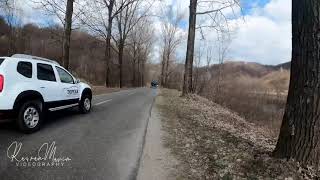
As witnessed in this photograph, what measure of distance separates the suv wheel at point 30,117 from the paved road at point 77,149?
0.67ft

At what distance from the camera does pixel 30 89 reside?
8.70 meters

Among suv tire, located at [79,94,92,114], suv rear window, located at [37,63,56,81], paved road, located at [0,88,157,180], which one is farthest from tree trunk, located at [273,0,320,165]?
suv tire, located at [79,94,92,114]

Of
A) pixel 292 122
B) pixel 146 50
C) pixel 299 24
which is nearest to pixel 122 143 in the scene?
pixel 292 122

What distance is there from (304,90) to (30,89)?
632 centimetres

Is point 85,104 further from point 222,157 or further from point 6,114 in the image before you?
point 222,157

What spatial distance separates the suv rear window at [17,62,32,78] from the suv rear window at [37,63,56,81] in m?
0.39

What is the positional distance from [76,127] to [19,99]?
A: 2.00 metres

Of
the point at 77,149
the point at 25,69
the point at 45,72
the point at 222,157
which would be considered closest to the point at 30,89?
the point at 25,69

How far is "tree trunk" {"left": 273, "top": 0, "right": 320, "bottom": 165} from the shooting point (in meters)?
5.78

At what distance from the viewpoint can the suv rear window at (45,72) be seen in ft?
30.9

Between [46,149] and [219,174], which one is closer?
[219,174]

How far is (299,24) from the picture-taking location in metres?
6.03

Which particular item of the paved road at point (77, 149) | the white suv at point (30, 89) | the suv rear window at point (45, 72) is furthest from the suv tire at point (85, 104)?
the suv rear window at point (45, 72)

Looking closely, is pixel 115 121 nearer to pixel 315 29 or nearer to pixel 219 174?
pixel 219 174
